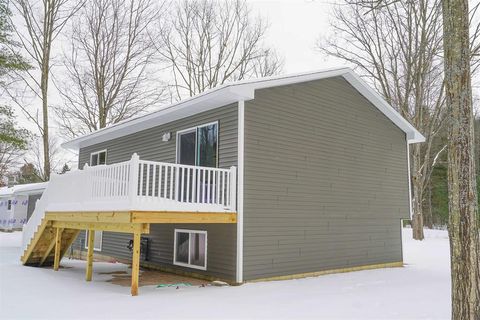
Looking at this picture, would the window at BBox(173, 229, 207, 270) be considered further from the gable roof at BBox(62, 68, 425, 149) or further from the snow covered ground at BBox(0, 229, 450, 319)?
the gable roof at BBox(62, 68, 425, 149)

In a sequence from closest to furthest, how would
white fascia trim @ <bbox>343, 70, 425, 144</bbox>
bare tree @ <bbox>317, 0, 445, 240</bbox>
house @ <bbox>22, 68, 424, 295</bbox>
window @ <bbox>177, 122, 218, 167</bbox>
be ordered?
house @ <bbox>22, 68, 424, 295</bbox> < window @ <bbox>177, 122, 218, 167</bbox> < white fascia trim @ <bbox>343, 70, 425, 144</bbox> < bare tree @ <bbox>317, 0, 445, 240</bbox>

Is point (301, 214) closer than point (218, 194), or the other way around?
point (218, 194)

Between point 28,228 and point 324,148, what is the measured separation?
27.4 ft

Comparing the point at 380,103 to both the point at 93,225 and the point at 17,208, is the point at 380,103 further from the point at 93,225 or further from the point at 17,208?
the point at 17,208

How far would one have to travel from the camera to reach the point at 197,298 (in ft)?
22.3

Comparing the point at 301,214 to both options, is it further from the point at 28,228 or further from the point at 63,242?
the point at 28,228

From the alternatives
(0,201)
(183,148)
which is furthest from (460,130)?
(0,201)

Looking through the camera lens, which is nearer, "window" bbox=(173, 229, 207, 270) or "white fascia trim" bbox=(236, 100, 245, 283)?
"white fascia trim" bbox=(236, 100, 245, 283)

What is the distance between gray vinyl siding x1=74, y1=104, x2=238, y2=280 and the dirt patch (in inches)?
14.2

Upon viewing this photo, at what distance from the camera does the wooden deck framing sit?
7.06 meters

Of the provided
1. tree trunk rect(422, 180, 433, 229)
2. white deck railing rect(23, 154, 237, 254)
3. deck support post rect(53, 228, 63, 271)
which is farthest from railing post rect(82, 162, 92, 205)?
tree trunk rect(422, 180, 433, 229)

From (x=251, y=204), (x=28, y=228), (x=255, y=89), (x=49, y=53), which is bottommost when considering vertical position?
(x=28, y=228)

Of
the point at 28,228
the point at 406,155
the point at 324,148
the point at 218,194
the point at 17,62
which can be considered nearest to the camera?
the point at 218,194

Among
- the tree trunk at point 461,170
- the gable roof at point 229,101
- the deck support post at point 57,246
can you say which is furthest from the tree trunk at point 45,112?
the tree trunk at point 461,170
